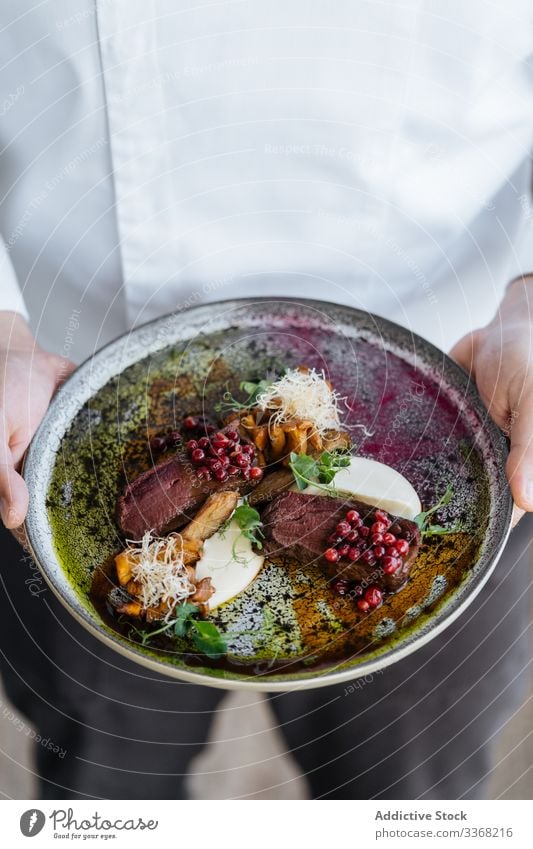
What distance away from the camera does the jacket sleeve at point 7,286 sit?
A: 755 millimetres

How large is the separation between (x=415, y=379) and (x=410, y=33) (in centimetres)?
33

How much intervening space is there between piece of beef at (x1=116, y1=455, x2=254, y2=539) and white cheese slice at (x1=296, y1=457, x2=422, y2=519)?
0.08 meters

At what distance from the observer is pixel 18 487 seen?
577 mm

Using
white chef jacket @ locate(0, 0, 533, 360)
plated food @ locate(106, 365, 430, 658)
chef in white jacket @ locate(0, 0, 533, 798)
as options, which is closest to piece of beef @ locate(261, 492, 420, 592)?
plated food @ locate(106, 365, 430, 658)

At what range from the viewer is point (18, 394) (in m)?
0.68

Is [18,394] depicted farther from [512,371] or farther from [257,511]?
[512,371]

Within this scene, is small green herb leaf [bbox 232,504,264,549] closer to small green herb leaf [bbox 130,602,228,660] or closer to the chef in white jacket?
small green herb leaf [bbox 130,602,228,660]

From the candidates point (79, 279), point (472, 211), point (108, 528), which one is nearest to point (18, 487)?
point (108, 528)

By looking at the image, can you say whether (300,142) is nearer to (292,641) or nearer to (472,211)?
(472,211)

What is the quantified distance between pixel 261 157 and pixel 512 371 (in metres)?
0.33

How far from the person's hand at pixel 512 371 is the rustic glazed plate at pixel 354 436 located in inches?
0.6

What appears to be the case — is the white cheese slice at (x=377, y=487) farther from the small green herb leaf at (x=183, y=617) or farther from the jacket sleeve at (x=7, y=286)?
the jacket sleeve at (x=7, y=286)

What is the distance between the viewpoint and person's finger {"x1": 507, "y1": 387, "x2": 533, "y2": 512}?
0.57 metres
